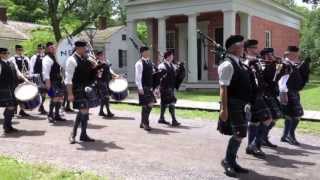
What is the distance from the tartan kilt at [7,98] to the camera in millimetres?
11062

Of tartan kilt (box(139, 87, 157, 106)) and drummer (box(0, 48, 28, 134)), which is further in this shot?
tartan kilt (box(139, 87, 157, 106))

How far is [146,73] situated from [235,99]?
4.62 metres

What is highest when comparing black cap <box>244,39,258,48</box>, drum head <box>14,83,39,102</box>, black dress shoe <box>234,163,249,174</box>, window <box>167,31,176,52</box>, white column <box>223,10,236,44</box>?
white column <box>223,10,236,44</box>

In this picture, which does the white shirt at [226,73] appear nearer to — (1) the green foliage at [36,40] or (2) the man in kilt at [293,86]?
(2) the man in kilt at [293,86]

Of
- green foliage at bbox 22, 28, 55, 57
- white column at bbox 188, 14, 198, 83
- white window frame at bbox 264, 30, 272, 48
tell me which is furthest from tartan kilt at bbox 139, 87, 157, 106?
green foliage at bbox 22, 28, 55, 57

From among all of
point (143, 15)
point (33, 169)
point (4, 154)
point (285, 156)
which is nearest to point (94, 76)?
point (4, 154)

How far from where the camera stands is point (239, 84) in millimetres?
7613

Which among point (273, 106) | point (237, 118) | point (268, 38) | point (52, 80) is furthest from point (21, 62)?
point (268, 38)

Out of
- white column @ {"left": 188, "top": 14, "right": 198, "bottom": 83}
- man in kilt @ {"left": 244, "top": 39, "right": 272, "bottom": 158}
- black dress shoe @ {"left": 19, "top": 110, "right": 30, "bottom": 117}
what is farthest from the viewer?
white column @ {"left": 188, "top": 14, "right": 198, "bottom": 83}

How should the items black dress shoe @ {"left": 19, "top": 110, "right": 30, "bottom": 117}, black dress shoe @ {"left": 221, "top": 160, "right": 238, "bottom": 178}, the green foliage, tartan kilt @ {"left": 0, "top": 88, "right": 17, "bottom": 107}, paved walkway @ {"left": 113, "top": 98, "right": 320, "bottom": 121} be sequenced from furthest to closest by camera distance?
the green foliage, black dress shoe @ {"left": 19, "top": 110, "right": 30, "bottom": 117}, paved walkway @ {"left": 113, "top": 98, "right": 320, "bottom": 121}, tartan kilt @ {"left": 0, "top": 88, "right": 17, "bottom": 107}, black dress shoe @ {"left": 221, "top": 160, "right": 238, "bottom": 178}

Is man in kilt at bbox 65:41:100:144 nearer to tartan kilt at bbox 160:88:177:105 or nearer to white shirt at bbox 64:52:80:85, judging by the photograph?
white shirt at bbox 64:52:80:85

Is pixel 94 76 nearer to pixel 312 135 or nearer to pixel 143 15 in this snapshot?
pixel 312 135

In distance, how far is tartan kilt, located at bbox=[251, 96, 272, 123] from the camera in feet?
28.9

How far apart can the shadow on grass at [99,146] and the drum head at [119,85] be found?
2.41 meters
